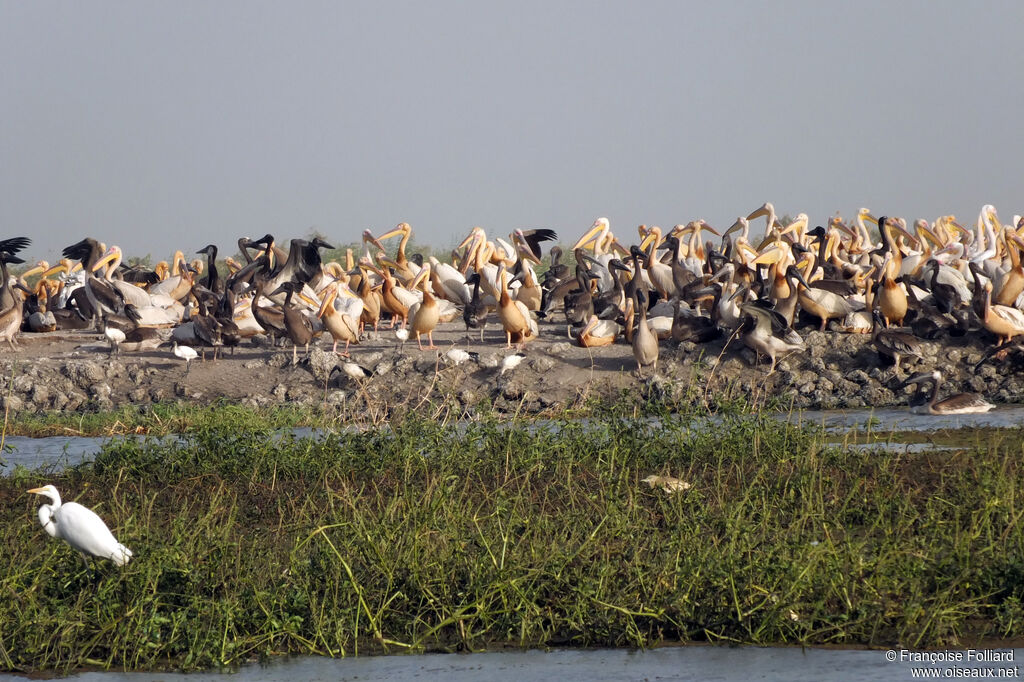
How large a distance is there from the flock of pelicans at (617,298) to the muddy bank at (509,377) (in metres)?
0.23

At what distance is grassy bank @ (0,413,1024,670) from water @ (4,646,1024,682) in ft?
0.19

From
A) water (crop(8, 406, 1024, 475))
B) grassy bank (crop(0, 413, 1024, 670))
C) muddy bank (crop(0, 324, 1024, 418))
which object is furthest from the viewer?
muddy bank (crop(0, 324, 1024, 418))

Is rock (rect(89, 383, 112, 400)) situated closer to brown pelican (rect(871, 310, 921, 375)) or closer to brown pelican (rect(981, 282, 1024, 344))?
brown pelican (rect(871, 310, 921, 375))

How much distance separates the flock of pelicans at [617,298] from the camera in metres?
13.4

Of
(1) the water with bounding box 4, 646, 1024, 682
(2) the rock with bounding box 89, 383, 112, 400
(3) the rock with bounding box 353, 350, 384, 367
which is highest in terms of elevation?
(1) the water with bounding box 4, 646, 1024, 682

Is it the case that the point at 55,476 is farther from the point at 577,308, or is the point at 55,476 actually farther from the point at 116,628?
the point at 577,308

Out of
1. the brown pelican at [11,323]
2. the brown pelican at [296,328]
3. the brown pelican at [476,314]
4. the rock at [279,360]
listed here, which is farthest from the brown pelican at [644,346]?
the brown pelican at [11,323]

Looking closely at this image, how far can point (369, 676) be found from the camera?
4.89 meters

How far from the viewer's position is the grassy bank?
4.95 m

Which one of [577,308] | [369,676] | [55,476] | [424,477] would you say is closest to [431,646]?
[369,676]

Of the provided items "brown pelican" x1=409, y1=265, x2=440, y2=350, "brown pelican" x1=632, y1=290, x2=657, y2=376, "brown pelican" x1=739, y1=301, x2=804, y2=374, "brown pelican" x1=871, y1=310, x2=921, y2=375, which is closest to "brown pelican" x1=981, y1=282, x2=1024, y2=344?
"brown pelican" x1=871, y1=310, x2=921, y2=375

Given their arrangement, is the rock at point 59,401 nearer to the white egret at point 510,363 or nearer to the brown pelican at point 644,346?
the white egret at point 510,363

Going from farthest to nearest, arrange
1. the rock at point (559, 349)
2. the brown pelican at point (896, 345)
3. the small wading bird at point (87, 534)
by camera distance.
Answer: the rock at point (559, 349), the brown pelican at point (896, 345), the small wading bird at point (87, 534)

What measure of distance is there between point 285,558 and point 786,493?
270 cm
